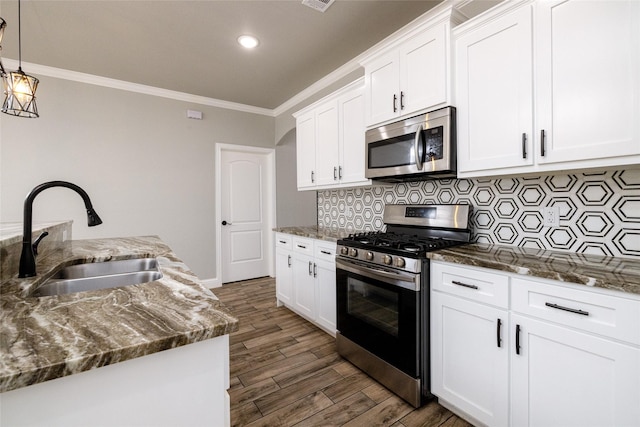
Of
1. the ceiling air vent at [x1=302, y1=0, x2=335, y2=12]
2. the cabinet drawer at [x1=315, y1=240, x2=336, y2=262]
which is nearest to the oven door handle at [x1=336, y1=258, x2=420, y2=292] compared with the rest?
the cabinet drawer at [x1=315, y1=240, x2=336, y2=262]

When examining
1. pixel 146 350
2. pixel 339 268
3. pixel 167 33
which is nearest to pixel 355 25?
pixel 167 33

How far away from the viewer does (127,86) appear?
359 cm

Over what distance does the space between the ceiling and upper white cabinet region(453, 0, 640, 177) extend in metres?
0.84

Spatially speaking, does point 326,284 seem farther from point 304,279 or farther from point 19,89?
point 19,89

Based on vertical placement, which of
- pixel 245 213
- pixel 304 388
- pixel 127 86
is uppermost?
pixel 127 86

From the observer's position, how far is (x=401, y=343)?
1.78 metres

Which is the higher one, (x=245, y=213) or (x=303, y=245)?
(x=245, y=213)

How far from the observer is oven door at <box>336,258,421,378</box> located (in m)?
1.72

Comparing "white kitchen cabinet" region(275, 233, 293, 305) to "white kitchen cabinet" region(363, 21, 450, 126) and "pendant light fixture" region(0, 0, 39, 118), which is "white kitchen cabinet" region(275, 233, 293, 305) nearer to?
"white kitchen cabinet" region(363, 21, 450, 126)

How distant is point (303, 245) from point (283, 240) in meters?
0.45

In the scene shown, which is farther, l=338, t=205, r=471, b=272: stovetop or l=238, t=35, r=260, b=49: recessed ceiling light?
l=238, t=35, r=260, b=49: recessed ceiling light

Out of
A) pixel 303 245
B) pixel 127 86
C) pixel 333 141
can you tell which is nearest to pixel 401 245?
pixel 303 245

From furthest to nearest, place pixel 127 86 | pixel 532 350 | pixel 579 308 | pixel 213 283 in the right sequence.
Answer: pixel 213 283 < pixel 127 86 < pixel 532 350 < pixel 579 308

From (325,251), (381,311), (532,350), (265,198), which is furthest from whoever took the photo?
(265,198)
